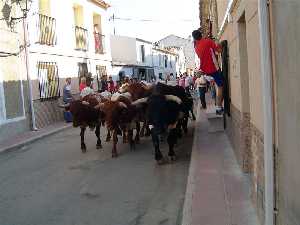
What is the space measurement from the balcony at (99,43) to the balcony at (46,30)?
654 centimetres

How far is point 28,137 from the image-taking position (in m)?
16.1

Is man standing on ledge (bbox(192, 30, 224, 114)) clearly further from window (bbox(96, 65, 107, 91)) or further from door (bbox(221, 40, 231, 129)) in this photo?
window (bbox(96, 65, 107, 91))

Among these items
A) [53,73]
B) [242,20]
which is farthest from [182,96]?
[53,73]

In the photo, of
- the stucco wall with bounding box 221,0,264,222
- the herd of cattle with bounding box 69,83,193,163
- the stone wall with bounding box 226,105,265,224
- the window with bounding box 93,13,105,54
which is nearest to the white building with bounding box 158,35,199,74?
the window with bounding box 93,13,105,54

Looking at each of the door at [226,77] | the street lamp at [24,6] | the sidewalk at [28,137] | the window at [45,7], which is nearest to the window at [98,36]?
the window at [45,7]

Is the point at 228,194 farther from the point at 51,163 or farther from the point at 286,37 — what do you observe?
the point at 51,163

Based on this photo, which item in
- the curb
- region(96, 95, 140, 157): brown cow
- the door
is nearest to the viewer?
the curb

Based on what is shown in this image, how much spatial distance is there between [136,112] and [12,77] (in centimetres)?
726

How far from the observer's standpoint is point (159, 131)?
31.0ft

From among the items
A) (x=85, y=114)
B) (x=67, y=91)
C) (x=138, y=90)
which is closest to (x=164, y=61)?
(x=67, y=91)

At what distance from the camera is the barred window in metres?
20.3

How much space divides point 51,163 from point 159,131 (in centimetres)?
289

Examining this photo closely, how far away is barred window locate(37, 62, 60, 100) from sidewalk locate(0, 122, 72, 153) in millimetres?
1672

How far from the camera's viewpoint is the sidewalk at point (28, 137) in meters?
14.3
